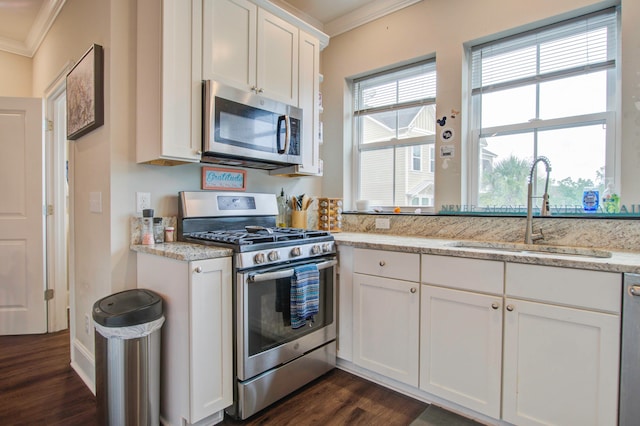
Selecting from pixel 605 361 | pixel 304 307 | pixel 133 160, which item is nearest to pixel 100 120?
pixel 133 160

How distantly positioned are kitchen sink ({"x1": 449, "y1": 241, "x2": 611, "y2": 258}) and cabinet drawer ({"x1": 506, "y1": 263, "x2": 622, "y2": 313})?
0.57 feet

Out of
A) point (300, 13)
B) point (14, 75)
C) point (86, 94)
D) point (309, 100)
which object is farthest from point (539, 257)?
point (14, 75)

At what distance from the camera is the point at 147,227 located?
6.48 ft

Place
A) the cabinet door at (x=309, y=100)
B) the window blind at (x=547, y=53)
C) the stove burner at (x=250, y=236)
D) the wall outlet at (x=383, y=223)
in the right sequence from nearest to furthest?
the stove burner at (x=250, y=236)
the window blind at (x=547, y=53)
the cabinet door at (x=309, y=100)
the wall outlet at (x=383, y=223)

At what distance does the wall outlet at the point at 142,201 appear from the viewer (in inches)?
77.5

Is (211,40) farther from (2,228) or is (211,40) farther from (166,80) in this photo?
(2,228)

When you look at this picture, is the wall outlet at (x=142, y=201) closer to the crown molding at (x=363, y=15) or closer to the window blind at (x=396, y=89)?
the window blind at (x=396, y=89)

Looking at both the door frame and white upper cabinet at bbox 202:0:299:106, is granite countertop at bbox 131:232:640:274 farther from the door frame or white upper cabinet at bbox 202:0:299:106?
the door frame

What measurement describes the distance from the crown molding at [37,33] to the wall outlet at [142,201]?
180 cm

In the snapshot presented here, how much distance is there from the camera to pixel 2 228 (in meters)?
2.95

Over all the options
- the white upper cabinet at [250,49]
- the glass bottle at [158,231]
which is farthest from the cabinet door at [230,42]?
the glass bottle at [158,231]

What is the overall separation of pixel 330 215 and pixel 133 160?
1.54 meters

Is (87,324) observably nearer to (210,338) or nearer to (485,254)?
(210,338)

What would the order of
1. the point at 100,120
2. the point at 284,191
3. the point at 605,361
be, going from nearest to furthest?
the point at 605,361 → the point at 100,120 → the point at 284,191
